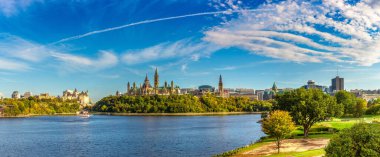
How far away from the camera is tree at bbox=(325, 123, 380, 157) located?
24.7m

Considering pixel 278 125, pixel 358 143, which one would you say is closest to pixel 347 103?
pixel 278 125

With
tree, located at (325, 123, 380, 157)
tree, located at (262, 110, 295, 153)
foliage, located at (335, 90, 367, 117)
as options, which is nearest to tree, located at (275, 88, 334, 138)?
tree, located at (262, 110, 295, 153)

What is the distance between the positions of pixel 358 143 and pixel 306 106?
40086 mm

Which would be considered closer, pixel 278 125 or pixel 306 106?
pixel 278 125

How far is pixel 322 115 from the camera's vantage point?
64.1 meters

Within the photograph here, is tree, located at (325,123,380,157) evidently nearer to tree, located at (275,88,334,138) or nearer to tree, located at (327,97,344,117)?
tree, located at (275,88,334,138)

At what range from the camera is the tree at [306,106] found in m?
63.7

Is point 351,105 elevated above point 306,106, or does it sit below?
below

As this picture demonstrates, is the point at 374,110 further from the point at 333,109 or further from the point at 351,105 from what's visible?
the point at 333,109

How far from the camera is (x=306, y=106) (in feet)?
210

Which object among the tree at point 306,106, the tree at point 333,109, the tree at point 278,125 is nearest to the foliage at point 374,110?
the tree at point 333,109

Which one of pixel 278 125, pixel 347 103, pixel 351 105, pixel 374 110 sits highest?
pixel 347 103

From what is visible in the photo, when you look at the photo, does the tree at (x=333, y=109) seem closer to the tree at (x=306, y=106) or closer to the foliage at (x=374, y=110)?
the tree at (x=306, y=106)

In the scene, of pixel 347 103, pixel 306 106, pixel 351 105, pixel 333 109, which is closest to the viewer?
pixel 306 106
